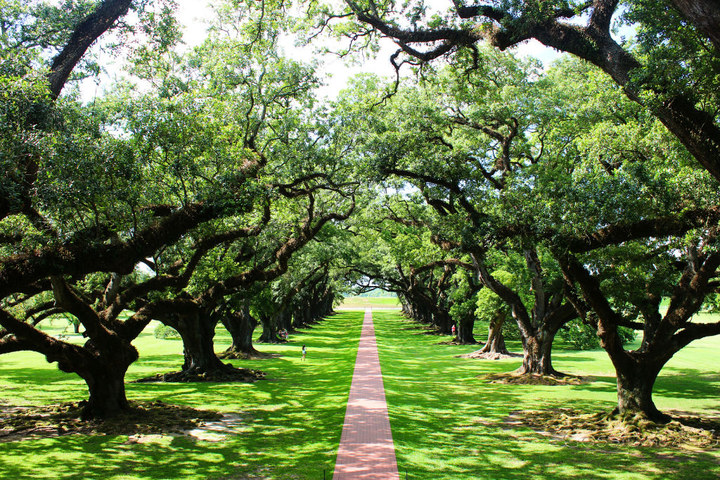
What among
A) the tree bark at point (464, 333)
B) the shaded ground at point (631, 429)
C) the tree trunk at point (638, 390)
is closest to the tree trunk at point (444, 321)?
the tree bark at point (464, 333)

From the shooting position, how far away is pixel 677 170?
9.77m

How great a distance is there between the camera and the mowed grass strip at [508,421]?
823 cm

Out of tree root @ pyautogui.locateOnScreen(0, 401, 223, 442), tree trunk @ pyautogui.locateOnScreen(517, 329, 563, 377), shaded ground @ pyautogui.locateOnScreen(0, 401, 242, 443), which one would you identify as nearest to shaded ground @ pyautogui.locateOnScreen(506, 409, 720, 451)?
tree trunk @ pyautogui.locateOnScreen(517, 329, 563, 377)

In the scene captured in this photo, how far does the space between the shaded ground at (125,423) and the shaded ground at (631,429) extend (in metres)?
7.12

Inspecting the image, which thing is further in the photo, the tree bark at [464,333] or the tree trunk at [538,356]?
the tree bark at [464,333]

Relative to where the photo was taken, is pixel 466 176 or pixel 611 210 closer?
pixel 611 210

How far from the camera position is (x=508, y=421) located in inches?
477

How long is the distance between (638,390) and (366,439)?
241 inches

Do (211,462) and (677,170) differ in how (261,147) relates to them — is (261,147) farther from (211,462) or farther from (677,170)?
(677,170)

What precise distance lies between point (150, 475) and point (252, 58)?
32.5 feet

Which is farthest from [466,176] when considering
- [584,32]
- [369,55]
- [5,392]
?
[5,392]

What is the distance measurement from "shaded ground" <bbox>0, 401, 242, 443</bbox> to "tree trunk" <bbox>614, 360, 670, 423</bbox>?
8.81 metres

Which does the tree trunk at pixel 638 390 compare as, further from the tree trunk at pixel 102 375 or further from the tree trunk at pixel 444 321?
the tree trunk at pixel 444 321

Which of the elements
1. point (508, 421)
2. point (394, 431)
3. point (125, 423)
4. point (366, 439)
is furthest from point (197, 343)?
point (508, 421)
